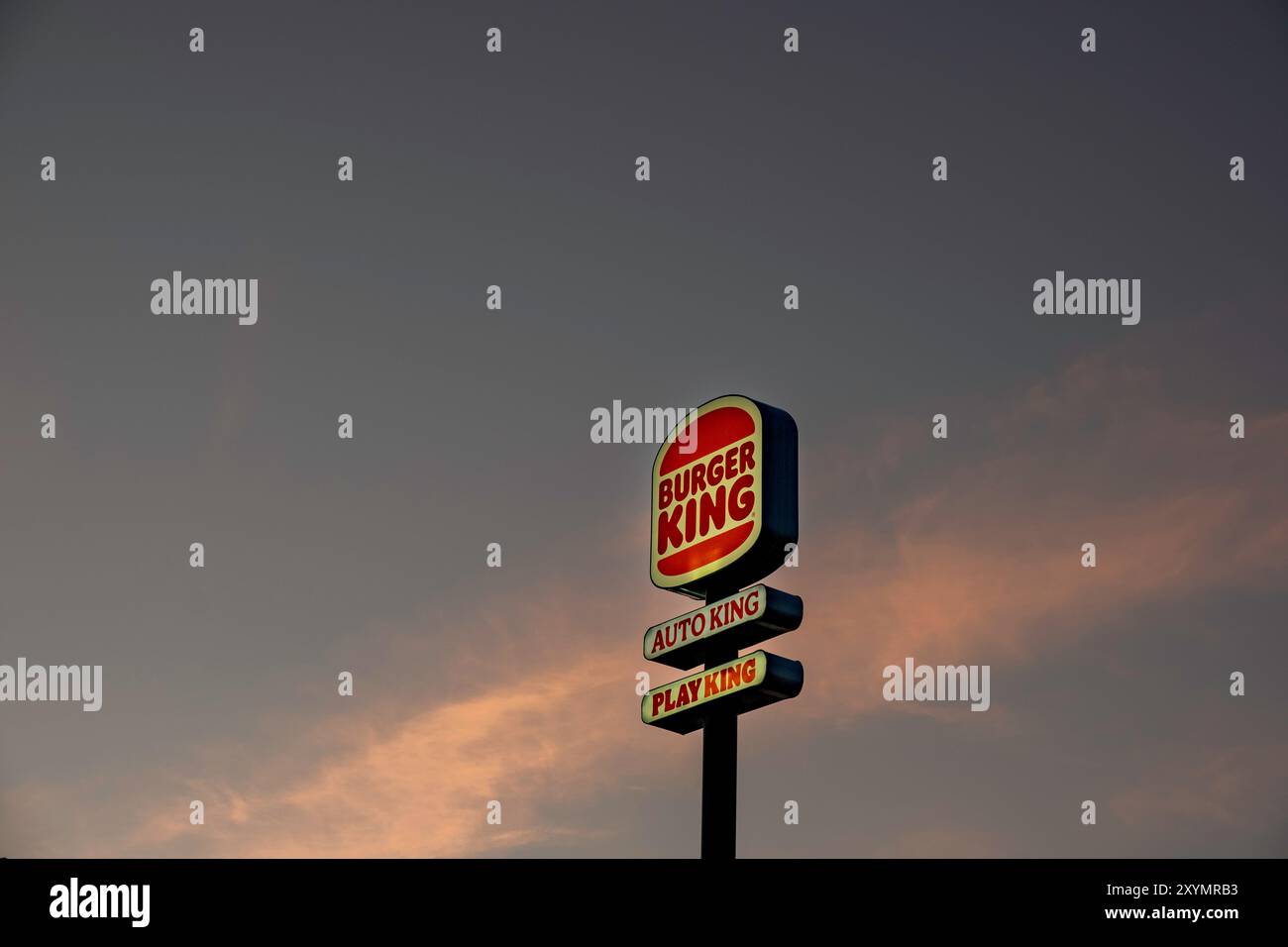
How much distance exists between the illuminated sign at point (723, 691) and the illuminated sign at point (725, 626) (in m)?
0.51

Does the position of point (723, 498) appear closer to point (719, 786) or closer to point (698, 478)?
point (698, 478)

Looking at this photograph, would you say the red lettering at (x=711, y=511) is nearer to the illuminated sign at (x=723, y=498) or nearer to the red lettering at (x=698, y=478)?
the illuminated sign at (x=723, y=498)

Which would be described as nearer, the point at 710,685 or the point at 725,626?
the point at 710,685

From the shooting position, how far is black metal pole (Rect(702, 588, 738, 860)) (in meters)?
26.8

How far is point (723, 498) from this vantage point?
28562 mm

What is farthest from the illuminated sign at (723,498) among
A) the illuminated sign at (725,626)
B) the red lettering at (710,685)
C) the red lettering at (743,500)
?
the red lettering at (710,685)

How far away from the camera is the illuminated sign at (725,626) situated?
26766 millimetres

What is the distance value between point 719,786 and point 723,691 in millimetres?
1550

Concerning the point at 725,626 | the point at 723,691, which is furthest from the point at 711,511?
the point at 723,691
